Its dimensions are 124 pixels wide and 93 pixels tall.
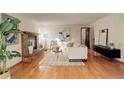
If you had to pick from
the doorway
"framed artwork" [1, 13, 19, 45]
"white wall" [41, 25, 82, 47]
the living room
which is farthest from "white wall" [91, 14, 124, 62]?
the doorway

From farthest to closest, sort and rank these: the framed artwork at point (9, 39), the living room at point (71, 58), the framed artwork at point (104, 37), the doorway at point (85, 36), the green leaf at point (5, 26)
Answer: the doorway at point (85, 36) < the framed artwork at point (104, 37) < the framed artwork at point (9, 39) < the living room at point (71, 58) < the green leaf at point (5, 26)

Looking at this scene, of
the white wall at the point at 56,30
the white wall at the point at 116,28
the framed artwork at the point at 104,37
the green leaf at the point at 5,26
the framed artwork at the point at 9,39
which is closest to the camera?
the green leaf at the point at 5,26

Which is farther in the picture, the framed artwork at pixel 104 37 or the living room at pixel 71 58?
the framed artwork at pixel 104 37

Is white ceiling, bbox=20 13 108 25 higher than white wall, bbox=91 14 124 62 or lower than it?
higher

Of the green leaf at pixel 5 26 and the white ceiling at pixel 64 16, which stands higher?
the white ceiling at pixel 64 16

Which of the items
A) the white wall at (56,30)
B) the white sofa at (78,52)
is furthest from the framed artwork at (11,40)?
the white wall at (56,30)

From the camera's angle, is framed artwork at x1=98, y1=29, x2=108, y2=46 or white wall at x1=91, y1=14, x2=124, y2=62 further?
framed artwork at x1=98, y1=29, x2=108, y2=46

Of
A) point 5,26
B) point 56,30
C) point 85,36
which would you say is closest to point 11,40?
point 5,26

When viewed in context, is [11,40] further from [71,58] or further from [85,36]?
[85,36]

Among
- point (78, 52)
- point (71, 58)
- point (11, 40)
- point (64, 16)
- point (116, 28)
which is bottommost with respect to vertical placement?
point (71, 58)

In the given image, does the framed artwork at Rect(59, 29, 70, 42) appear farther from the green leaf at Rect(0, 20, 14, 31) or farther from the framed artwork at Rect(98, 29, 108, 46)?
the green leaf at Rect(0, 20, 14, 31)

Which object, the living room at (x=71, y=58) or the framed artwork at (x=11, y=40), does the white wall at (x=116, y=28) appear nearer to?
the living room at (x=71, y=58)

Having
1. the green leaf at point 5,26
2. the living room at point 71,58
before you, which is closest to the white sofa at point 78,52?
the living room at point 71,58
